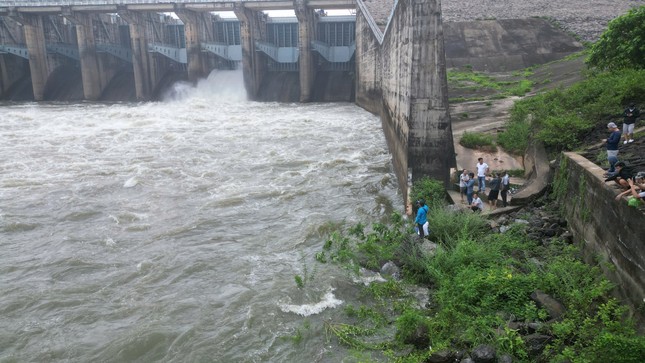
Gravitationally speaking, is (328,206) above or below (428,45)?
below

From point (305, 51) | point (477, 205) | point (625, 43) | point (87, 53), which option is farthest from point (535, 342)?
point (87, 53)

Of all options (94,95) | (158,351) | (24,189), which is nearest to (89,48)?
(94,95)

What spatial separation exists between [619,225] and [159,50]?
126 feet

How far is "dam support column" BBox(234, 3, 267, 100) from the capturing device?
35853mm

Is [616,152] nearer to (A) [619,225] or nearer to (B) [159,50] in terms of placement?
(A) [619,225]

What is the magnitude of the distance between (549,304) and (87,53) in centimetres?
4061

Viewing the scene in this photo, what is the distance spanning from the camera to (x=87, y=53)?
127 feet

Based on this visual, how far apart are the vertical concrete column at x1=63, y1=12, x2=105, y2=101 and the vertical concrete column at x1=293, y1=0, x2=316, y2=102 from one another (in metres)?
17.3

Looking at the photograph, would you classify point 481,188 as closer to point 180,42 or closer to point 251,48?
point 251,48

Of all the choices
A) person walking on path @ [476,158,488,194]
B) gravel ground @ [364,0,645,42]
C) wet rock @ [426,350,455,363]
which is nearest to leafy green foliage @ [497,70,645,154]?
person walking on path @ [476,158,488,194]

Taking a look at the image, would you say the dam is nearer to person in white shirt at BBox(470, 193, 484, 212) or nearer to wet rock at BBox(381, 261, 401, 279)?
person in white shirt at BBox(470, 193, 484, 212)

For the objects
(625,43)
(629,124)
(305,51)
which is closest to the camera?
(629,124)

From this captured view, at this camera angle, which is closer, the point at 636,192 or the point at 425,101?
the point at 636,192

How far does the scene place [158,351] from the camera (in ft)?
23.8
